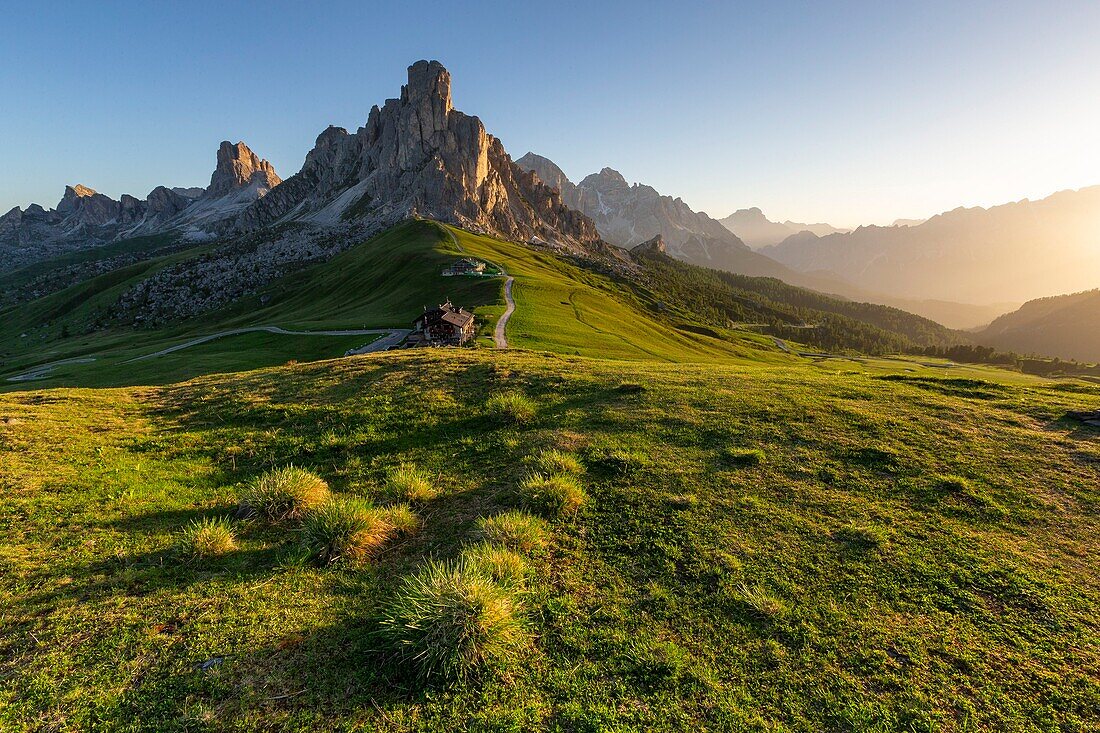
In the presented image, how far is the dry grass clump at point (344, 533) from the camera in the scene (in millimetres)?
Answer: 9047

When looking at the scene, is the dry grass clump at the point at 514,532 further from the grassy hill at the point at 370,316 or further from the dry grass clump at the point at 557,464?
the grassy hill at the point at 370,316

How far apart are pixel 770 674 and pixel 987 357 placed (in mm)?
273889

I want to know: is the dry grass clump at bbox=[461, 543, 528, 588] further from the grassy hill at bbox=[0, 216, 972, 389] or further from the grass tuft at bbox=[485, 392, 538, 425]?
the grassy hill at bbox=[0, 216, 972, 389]

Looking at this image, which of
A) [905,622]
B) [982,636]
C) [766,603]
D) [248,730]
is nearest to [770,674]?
[766,603]

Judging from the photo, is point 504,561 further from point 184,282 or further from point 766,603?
point 184,282

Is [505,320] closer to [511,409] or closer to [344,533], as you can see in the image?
[511,409]

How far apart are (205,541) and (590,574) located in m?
8.08

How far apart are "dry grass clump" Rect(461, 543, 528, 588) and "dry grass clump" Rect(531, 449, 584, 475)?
355cm

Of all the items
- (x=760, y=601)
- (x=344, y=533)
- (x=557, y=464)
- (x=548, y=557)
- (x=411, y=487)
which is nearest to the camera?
(x=760, y=601)

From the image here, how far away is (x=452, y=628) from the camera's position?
670 centimetres

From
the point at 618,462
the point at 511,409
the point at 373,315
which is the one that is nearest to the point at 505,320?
the point at 373,315

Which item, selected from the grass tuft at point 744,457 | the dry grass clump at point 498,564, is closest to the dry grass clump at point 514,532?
the dry grass clump at point 498,564

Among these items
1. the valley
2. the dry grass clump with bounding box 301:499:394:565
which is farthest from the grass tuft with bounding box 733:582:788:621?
the dry grass clump with bounding box 301:499:394:565

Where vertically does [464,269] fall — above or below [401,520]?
above
